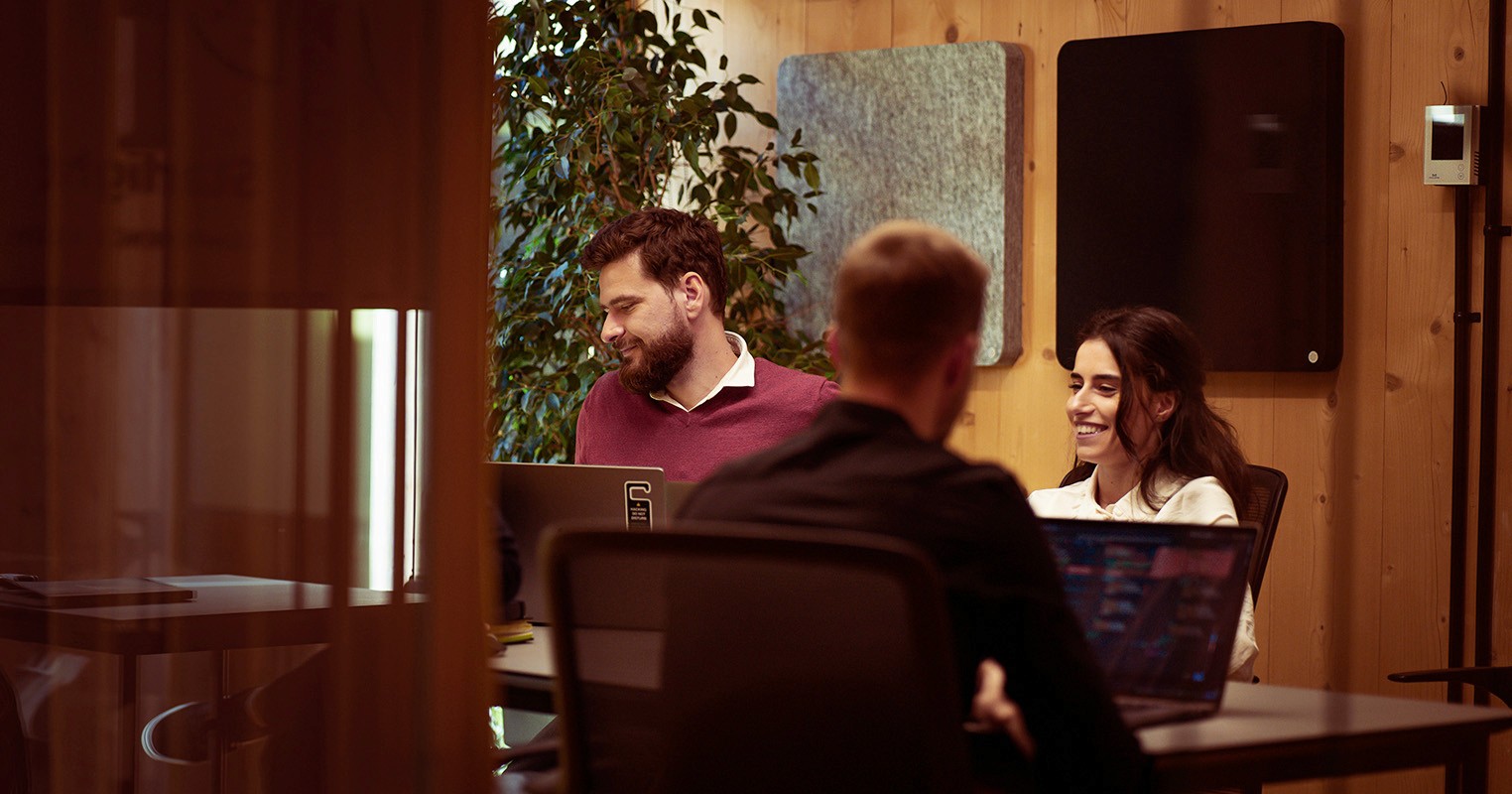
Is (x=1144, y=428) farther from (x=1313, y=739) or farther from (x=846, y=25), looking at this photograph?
(x=846, y=25)

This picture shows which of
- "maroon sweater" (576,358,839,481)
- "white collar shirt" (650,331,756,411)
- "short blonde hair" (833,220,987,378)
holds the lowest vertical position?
"maroon sweater" (576,358,839,481)

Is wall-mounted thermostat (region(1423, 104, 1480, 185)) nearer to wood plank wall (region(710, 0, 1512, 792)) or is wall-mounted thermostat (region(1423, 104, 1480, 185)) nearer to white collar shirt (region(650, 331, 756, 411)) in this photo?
wood plank wall (region(710, 0, 1512, 792))

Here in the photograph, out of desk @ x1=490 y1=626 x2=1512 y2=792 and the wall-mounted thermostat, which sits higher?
the wall-mounted thermostat

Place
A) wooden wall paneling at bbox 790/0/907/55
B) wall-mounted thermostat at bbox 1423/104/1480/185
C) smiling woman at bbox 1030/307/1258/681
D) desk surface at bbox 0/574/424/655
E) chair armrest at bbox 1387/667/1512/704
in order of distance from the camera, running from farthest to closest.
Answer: wooden wall paneling at bbox 790/0/907/55 → wall-mounted thermostat at bbox 1423/104/1480/185 → smiling woman at bbox 1030/307/1258/681 → chair armrest at bbox 1387/667/1512/704 → desk surface at bbox 0/574/424/655

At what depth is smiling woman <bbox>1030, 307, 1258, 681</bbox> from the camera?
2562 mm

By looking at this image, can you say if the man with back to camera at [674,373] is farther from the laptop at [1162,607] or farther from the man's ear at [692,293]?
the laptop at [1162,607]

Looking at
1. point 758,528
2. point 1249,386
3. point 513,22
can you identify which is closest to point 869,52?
point 513,22

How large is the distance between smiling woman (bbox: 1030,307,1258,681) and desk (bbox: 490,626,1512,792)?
0.85 m

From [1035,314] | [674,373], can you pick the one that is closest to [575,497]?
[674,373]

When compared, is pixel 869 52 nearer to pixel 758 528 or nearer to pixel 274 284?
pixel 274 284

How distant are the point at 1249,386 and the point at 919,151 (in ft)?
3.56

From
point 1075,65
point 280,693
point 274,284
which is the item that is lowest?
point 280,693

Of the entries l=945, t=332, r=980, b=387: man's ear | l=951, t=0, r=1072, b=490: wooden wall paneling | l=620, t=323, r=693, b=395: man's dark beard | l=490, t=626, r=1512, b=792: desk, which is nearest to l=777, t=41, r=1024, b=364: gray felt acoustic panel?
l=951, t=0, r=1072, b=490: wooden wall paneling

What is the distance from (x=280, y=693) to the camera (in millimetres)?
1667
